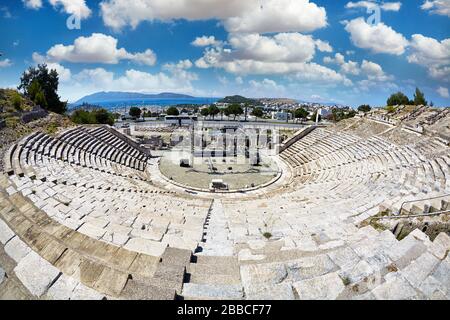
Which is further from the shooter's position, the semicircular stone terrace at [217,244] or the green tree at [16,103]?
the green tree at [16,103]

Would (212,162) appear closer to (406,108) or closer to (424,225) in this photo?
(424,225)

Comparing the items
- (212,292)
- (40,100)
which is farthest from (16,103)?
(212,292)

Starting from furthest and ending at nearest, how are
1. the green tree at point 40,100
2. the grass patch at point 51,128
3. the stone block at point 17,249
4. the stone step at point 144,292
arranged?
1. the green tree at point 40,100
2. the grass patch at point 51,128
3. the stone block at point 17,249
4. the stone step at point 144,292

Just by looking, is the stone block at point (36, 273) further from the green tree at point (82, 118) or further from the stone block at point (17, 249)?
the green tree at point (82, 118)

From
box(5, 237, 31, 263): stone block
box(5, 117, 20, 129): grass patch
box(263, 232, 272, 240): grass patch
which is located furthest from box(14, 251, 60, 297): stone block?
box(5, 117, 20, 129): grass patch

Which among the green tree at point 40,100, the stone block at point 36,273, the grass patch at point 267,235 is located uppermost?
the green tree at point 40,100

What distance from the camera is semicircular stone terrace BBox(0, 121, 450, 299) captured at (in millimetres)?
4820

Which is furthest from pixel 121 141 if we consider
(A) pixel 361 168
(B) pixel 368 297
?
(B) pixel 368 297

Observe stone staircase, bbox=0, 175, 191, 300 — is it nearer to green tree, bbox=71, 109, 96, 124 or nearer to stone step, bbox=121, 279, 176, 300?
stone step, bbox=121, 279, 176, 300

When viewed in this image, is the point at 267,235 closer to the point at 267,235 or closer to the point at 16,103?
the point at 267,235

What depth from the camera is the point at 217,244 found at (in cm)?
792

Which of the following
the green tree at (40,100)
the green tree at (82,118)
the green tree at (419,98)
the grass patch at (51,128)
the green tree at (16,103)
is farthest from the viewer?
the green tree at (419,98)

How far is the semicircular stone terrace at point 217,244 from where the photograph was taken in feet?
15.8

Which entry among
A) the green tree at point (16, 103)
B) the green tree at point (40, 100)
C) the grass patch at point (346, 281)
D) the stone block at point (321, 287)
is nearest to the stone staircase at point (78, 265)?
the stone block at point (321, 287)
